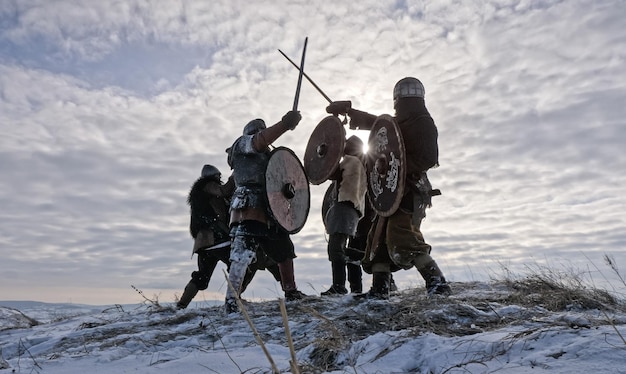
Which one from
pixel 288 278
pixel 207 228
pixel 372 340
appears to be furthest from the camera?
pixel 207 228

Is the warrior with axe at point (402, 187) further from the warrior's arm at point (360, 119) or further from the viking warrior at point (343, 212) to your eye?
the viking warrior at point (343, 212)

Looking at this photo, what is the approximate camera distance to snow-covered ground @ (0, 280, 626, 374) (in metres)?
1.93

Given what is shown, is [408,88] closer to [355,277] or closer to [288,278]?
[288,278]

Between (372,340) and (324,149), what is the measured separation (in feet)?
8.58

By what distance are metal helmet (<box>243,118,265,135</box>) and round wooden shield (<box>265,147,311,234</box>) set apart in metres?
0.37

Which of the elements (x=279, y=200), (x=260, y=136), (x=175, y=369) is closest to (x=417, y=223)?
(x=279, y=200)

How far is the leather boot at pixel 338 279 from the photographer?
202 inches

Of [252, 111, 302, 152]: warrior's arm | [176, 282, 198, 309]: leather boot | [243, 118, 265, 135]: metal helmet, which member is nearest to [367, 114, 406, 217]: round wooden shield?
[252, 111, 302, 152]: warrior's arm

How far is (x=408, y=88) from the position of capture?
423 cm

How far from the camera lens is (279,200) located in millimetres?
4707

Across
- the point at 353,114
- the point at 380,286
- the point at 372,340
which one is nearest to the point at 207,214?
the point at 353,114

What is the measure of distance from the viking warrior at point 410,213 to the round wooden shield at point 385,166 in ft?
0.27

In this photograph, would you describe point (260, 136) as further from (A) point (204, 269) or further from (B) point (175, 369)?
(B) point (175, 369)

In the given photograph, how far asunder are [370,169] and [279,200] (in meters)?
0.91
